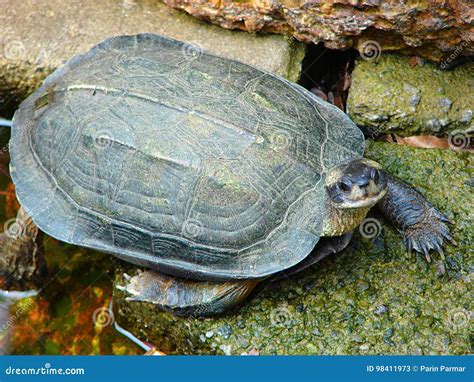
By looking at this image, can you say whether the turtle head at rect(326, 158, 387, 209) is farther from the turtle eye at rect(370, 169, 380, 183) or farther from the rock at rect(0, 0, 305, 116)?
the rock at rect(0, 0, 305, 116)

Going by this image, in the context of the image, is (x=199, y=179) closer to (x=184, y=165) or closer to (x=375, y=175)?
(x=184, y=165)

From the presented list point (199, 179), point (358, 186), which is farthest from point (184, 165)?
point (358, 186)

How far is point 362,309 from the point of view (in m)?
3.53

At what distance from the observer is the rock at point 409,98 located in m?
4.14

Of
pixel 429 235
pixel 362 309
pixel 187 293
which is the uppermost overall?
pixel 429 235

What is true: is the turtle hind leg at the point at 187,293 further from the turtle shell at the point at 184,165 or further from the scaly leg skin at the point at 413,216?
the scaly leg skin at the point at 413,216

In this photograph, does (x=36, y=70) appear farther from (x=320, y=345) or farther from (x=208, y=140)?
(x=320, y=345)

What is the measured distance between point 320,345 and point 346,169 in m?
0.92

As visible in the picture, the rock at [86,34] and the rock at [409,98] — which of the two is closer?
the rock at [409,98]

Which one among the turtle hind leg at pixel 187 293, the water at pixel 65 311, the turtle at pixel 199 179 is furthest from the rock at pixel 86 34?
the turtle hind leg at pixel 187 293

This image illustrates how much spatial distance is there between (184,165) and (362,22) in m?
1.47

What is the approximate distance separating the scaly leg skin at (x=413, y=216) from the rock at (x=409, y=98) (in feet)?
2.06

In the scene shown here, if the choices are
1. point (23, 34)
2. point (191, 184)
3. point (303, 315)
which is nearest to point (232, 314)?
point (303, 315)

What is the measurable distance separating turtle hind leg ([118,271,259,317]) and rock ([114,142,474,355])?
0.10 metres
